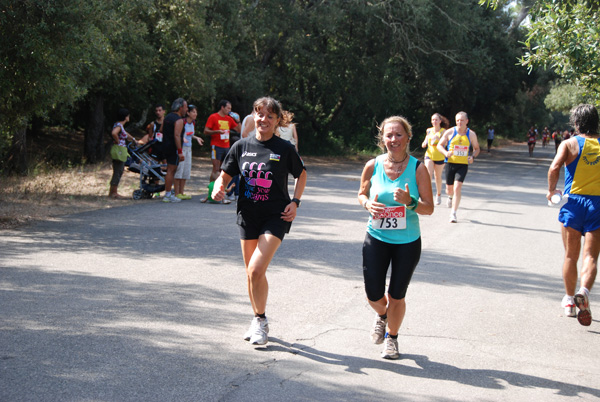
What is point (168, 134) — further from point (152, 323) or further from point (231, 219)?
point (152, 323)

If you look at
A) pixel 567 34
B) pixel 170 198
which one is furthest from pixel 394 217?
pixel 567 34

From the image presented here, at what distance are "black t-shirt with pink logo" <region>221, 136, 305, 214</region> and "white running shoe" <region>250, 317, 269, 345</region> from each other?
0.83 m

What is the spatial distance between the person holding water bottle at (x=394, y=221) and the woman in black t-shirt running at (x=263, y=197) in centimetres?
66

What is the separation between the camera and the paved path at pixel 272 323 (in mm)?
4324

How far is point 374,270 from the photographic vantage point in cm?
485

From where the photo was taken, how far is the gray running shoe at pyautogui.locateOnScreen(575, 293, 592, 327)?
5.58 metres

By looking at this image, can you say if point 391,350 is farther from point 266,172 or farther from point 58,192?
point 58,192

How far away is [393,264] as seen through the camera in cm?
489

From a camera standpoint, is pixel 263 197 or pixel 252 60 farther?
pixel 252 60

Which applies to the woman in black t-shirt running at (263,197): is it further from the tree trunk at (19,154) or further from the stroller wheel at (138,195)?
the tree trunk at (19,154)

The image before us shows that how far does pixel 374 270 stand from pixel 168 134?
29.8 feet

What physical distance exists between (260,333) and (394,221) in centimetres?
130

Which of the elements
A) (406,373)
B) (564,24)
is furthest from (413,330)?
(564,24)

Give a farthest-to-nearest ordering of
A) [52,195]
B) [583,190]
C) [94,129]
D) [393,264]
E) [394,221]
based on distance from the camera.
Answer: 1. [94,129]
2. [52,195]
3. [583,190]
4. [393,264]
5. [394,221]
